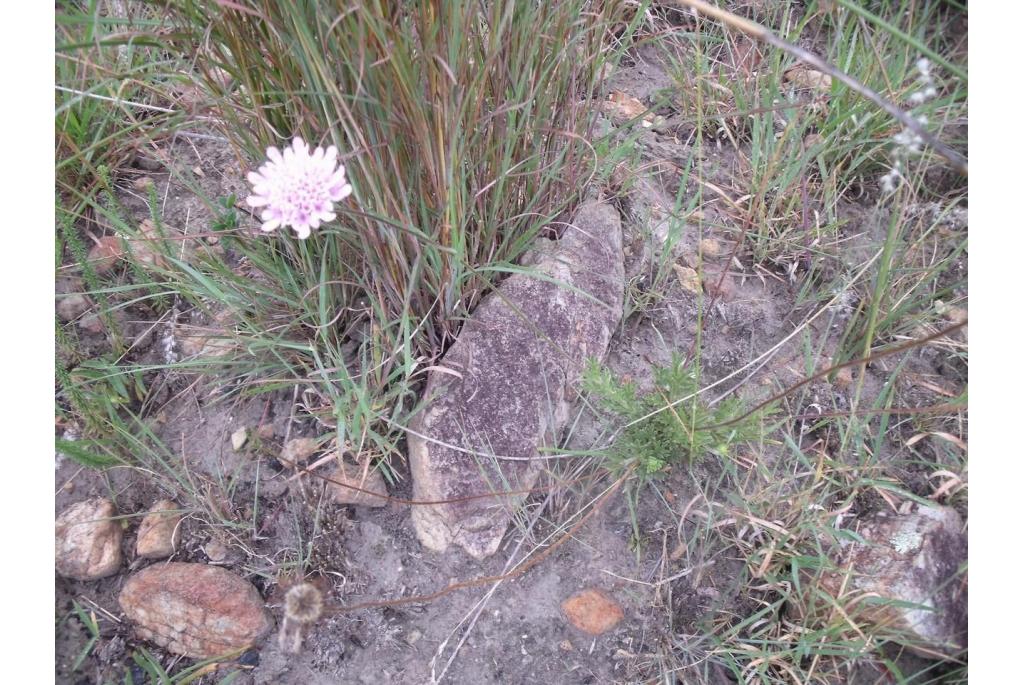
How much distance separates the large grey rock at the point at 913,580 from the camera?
122 centimetres

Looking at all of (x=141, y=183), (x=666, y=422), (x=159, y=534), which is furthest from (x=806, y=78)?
(x=159, y=534)

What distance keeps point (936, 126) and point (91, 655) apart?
6.73 feet

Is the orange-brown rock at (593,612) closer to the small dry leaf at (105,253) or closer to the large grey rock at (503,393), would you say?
the large grey rock at (503,393)

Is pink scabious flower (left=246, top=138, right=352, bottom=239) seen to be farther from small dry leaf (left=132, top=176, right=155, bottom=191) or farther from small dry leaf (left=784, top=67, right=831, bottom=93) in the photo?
small dry leaf (left=784, top=67, right=831, bottom=93)

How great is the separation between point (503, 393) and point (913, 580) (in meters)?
0.81

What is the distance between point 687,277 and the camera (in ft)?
5.23

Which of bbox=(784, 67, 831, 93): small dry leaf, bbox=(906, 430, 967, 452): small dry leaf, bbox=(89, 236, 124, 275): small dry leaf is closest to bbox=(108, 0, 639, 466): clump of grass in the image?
bbox=(89, 236, 124, 275): small dry leaf

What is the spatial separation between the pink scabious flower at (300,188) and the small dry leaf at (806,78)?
1364 millimetres

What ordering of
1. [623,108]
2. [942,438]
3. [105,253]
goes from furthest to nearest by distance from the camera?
[623,108] < [105,253] < [942,438]

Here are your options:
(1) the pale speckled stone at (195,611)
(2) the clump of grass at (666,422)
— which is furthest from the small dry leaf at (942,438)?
(1) the pale speckled stone at (195,611)

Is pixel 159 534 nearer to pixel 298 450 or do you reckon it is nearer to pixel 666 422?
pixel 298 450

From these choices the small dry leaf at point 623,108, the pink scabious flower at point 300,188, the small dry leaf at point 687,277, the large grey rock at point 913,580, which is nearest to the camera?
the pink scabious flower at point 300,188

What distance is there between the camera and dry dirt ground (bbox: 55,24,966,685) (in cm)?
125

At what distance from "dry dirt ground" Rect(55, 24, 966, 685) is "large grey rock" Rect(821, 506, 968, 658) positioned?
0.30 ft
